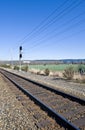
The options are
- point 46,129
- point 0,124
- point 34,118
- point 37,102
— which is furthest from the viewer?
point 37,102

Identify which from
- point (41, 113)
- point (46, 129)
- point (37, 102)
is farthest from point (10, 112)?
point (46, 129)

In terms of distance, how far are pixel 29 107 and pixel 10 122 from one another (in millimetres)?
2775

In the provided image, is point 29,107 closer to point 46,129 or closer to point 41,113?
point 41,113

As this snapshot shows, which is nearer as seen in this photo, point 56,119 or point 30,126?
point 30,126

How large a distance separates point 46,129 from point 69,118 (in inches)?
56.3

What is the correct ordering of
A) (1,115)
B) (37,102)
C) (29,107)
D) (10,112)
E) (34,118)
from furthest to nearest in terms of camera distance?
(37,102) < (29,107) < (10,112) < (1,115) < (34,118)

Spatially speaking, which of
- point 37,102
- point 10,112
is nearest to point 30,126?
point 10,112

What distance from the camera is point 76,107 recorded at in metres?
10.5

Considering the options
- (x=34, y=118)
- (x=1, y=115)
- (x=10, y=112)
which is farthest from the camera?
(x=10, y=112)

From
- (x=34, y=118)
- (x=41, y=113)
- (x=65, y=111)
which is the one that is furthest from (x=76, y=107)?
(x=34, y=118)

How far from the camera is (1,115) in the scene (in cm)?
948

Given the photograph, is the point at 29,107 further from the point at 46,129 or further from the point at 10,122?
the point at 46,129

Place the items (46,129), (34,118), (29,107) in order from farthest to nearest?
(29,107), (34,118), (46,129)

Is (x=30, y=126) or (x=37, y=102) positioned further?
(x=37, y=102)
